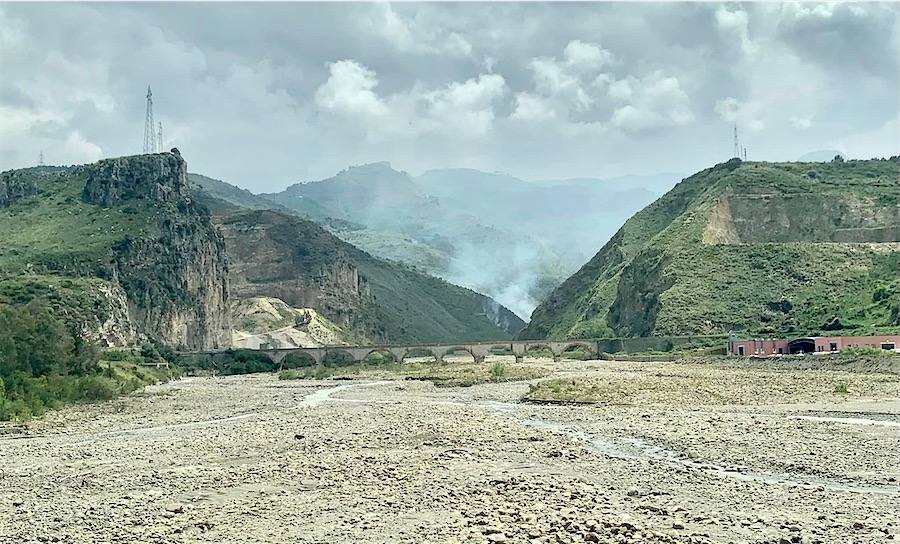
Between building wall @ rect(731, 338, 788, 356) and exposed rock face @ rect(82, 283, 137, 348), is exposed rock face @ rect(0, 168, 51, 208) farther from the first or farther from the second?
building wall @ rect(731, 338, 788, 356)

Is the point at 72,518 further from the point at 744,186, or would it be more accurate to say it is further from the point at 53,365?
the point at 744,186

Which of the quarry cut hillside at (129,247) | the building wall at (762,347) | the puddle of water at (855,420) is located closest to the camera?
the puddle of water at (855,420)

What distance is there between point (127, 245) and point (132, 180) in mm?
21923

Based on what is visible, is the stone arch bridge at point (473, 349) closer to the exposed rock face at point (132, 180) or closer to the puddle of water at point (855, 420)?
the exposed rock face at point (132, 180)

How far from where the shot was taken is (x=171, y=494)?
82.9ft

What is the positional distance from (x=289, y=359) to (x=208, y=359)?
39.6 ft

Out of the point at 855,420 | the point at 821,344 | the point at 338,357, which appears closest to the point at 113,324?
the point at 338,357

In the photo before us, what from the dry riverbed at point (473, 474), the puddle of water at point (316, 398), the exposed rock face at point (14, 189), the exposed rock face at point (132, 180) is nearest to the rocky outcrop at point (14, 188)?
the exposed rock face at point (14, 189)

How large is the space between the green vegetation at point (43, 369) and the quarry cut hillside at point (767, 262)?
76.8 m

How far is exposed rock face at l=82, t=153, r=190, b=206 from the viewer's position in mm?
167125

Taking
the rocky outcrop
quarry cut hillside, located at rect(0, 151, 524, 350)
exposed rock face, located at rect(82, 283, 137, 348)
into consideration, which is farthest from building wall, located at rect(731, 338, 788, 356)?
the rocky outcrop

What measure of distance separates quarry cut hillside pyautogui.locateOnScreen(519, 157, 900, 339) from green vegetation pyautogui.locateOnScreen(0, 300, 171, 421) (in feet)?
252

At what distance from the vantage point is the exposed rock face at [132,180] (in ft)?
548

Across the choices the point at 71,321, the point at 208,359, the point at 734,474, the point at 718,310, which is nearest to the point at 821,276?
the point at 718,310
